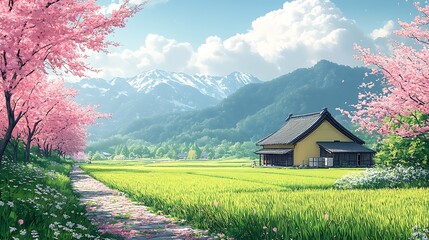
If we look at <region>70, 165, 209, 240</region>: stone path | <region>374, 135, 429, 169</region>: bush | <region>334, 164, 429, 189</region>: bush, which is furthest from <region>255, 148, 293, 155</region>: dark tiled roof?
<region>70, 165, 209, 240</region>: stone path

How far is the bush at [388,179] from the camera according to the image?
18656mm

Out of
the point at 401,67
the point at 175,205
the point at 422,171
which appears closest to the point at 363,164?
the point at 422,171

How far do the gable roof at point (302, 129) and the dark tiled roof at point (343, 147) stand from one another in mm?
1302

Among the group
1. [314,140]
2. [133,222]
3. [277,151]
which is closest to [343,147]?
[314,140]

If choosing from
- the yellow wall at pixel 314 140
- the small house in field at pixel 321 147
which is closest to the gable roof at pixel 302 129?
the small house in field at pixel 321 147

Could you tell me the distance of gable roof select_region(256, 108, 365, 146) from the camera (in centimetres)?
5166

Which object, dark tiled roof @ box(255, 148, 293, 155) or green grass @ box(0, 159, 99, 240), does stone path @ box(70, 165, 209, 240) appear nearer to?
green grass @ box(0, 159, 99, 240)

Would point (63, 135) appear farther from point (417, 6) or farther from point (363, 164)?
point (417, 6)

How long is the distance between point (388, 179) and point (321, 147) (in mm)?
33025

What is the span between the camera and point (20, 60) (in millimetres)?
13102

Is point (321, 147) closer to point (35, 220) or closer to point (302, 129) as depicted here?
point (302, 129)

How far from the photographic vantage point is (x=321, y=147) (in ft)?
Result: 170

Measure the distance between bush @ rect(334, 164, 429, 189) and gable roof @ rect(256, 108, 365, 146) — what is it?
30707mm

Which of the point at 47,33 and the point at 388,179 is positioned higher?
the point at 47,33
